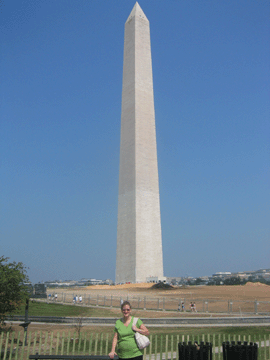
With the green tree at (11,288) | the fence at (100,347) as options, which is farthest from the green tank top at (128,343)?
the green tree at (11,288)

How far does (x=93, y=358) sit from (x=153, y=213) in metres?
51.3

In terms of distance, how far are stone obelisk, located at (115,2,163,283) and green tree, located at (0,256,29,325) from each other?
3927 centimetres

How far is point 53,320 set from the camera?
21.0 m

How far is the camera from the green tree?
14.4 metres

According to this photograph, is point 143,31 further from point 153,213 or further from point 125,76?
point 153,213

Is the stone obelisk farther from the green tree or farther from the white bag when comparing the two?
the white bag

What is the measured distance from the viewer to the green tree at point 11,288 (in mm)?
14434

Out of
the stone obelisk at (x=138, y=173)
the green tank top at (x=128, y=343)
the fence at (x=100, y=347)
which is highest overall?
the stone obelisk at (x=138, y=173)

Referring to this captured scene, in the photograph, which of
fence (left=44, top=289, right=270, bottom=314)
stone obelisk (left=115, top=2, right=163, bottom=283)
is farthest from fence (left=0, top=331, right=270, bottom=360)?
stone obelisk (left=115, top=2, right=163, bottom=283)

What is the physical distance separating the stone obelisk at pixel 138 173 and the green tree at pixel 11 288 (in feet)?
129

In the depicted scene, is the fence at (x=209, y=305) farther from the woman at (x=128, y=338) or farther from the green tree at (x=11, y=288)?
the woman at (x=128, y=338)

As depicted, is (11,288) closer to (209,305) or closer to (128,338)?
(128,338)

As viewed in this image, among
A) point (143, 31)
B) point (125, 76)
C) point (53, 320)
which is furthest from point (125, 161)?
point (53, 320)

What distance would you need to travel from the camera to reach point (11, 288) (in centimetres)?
1471
